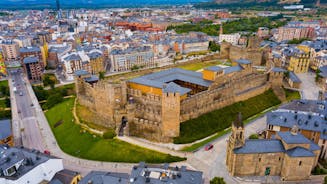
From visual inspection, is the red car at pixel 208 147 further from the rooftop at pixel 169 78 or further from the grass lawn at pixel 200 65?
the grass lawn at pixel 200 65

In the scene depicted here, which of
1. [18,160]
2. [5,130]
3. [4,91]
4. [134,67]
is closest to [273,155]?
[18,160]

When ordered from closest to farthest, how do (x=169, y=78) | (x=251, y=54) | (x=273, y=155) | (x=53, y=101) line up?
(x=273, y=155) → (x=169, y=78) → (x=53, y=101) → (x=251, y=54)

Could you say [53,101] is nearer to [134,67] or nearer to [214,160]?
[134,67]

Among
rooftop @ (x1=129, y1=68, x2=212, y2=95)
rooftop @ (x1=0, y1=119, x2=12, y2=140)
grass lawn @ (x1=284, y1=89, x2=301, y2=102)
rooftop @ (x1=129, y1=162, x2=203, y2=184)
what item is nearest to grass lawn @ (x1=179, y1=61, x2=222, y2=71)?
rooftop @ (x1=129, y1=68, x2=212, y2=95)

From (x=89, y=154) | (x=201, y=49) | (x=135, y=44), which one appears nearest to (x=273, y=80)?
(x=89, y=154)

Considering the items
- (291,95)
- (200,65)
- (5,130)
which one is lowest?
(5,130)

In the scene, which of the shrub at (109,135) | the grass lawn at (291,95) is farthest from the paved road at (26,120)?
the grass lawn at (291,95)

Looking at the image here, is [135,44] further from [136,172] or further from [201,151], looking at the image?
[136,172]
